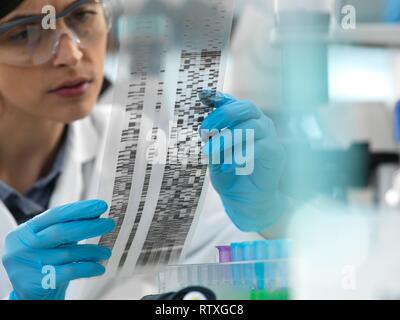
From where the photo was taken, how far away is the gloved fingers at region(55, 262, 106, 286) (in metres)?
0.95

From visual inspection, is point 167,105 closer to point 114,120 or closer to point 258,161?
point 114,120

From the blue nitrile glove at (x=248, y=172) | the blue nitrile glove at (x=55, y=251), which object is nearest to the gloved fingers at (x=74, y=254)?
the blue nitrile glove at (x=55, y=251)

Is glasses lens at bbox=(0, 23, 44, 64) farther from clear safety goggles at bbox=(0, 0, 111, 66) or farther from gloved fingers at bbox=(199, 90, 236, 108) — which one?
gloved fingers at bbox=(199, 90, 236, 108)

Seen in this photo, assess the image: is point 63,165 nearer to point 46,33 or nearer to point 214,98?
point 46,33

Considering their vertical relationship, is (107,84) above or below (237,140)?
above

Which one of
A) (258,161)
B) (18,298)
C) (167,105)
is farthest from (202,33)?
(18,298)

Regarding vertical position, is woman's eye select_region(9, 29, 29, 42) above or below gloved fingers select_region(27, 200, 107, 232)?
above

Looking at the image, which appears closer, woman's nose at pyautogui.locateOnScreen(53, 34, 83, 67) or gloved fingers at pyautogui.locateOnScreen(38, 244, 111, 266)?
gloved fingers at pyautogui.locateOnScreen(38, 244, 111, 266)

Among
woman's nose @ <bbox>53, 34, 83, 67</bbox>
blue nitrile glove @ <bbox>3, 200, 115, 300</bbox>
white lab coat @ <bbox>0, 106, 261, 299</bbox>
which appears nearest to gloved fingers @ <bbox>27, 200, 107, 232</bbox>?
blue nitrile glove @ <bbox>3, 200, 115, 300</bbox>

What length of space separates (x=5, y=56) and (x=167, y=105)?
0.37 metres

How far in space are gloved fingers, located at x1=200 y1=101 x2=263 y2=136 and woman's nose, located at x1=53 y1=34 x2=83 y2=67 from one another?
31cm

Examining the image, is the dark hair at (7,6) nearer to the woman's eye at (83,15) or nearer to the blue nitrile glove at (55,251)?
the woman's eye at (83,15)
